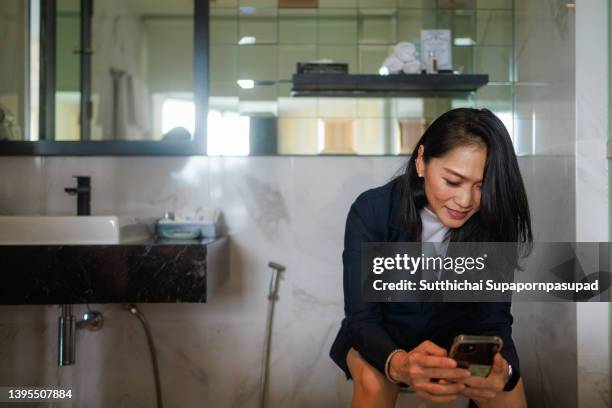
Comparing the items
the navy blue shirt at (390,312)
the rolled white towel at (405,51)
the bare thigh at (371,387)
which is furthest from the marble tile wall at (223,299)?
the bare thigh at (371,387)

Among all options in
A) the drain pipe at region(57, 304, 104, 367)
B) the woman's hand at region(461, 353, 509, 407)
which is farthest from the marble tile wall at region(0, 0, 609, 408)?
the woman's hand at region(461, 353, 509, 407)

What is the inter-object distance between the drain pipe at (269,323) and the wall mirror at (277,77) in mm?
418

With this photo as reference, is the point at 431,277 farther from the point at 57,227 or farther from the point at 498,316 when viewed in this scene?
the point at 57,227

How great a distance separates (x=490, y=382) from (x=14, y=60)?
1.89 m

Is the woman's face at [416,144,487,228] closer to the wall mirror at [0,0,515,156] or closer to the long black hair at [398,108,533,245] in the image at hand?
the long black hair at [398,108,533,245]

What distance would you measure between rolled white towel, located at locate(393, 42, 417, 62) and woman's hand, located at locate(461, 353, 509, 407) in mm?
1104

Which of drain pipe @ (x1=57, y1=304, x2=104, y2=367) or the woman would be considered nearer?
the woman

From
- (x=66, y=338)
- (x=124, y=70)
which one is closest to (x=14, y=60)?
(x=124, y=70)

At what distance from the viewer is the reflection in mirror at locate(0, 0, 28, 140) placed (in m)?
1.84

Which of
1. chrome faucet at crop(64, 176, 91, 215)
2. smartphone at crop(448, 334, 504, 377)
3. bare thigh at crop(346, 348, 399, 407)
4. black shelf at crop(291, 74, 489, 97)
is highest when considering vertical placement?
black shelf at crop(291, 74, 489, 97)

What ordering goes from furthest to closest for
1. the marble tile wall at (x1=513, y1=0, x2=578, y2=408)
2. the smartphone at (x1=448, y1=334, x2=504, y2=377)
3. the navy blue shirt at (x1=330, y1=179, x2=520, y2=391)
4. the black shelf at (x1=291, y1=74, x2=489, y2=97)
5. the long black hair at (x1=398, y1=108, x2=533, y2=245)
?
the black shelf at (x1=291, y1=74, x2=489, y2=97) → the marble tile wall at (x1=513, y1=0, x2=578, y2=408) → the navy blue shirt at (x1=330, y1=179, x2=520, y2=391) → the long black hair at (x1=398, y1=108, x2=533, y2=245) → the smartphone at (x1=448, y1=334, x2=504, y2=377)

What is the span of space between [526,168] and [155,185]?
126cm

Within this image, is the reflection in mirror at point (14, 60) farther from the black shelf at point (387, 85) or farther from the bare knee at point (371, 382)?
the bare knee at point (371, 382)

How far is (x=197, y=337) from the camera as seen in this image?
1.81m
